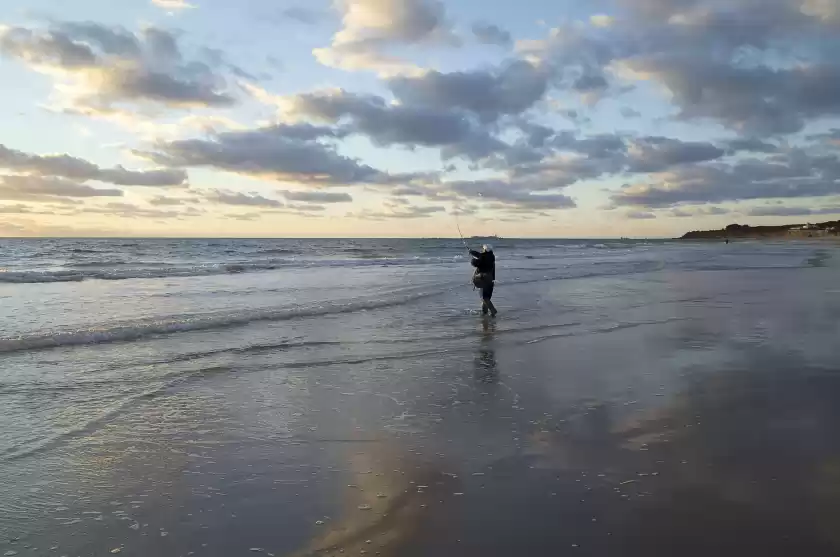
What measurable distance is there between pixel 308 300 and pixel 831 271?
26192mm

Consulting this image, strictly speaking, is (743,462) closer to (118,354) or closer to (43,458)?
(43,458)

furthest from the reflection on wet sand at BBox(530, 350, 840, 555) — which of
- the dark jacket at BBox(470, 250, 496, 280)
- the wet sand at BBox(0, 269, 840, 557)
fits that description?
the dark jacket at BBox(470, 250, 496, 280)

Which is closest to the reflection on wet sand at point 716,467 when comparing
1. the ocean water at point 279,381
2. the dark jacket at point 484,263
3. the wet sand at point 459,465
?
the wet sand at point 459,465

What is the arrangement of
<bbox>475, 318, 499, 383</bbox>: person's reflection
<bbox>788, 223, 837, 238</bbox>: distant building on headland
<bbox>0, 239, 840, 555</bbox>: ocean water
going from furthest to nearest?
<bbox>788, 223, 837, 238</bbox>: distant building on headland < <bbox>475, 318, 499, 383</bbox>: person's reflection < <bbox>0, 239, 840, 555</bbox>: ocean water

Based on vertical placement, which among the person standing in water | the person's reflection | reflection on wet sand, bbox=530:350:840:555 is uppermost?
the person standing in water

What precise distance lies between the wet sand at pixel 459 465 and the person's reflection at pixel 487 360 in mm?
114

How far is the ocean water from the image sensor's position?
179 inches

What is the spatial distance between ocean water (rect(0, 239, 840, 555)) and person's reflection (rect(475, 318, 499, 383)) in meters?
0.06

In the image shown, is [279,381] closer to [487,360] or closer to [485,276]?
[487,360]

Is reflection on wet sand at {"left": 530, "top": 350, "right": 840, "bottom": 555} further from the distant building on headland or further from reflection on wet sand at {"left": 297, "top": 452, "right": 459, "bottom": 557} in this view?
the distant building on headland

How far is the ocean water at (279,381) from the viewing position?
4539mm

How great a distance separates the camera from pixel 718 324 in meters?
13.1

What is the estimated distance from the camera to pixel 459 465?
16.4 feet

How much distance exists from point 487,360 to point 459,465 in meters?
4.55
